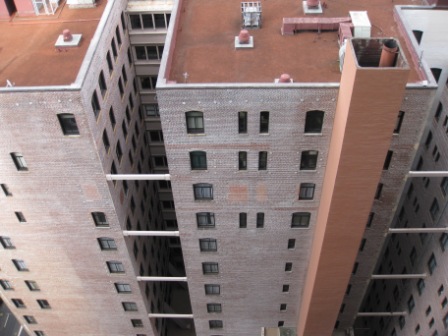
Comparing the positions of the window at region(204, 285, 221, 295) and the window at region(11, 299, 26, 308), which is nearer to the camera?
the window at region(204, 285, 221, 295)

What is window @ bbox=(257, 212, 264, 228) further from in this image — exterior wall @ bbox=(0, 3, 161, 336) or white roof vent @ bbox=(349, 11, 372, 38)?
white roof vent @ bbox=(349, 11, 372, 38)

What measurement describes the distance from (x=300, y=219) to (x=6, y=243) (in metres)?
28.1

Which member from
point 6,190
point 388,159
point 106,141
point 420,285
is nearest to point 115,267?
point 6,190

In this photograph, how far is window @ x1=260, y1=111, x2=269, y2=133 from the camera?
34.0 meters

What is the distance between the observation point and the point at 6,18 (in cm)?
4203

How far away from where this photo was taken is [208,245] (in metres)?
44.2

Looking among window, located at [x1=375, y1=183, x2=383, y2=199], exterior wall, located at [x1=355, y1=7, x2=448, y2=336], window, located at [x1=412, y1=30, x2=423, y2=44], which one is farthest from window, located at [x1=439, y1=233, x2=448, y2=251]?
window, located at [x1=412, y1=30, x2=423, y2=44]

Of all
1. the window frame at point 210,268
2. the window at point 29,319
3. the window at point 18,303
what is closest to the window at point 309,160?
the window frame at point 210,268

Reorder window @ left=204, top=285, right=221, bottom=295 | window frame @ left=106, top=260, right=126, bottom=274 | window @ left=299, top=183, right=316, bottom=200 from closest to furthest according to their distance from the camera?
1. window @ left=299, top=183, right=316, bottom=200
2. window frame @ left=106, top=260, right=126, bottom=274
3. window @ left=204, top=285, right=221, bottom=295

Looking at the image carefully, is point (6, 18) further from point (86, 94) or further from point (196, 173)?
point (196, 173)

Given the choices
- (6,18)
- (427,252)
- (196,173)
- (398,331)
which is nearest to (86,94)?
(196,173)

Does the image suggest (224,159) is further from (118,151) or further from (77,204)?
(77,204)

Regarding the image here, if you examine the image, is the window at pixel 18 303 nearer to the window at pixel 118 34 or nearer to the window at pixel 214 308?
the window at pixel 214 308

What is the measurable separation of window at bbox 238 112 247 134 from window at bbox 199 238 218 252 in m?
12.7
